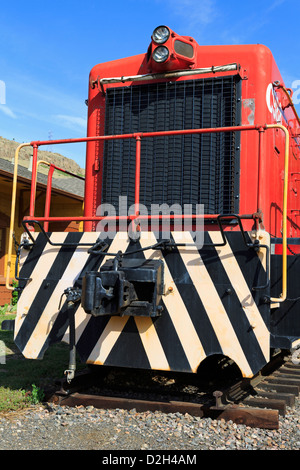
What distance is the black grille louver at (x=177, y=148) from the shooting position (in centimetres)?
449

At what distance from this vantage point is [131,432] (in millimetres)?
3314

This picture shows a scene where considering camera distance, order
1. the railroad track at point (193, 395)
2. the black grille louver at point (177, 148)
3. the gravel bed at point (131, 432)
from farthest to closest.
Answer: the black grille louver at point (177, 148)
the railroad track at point (193, 395)
the gravel bed at point (131, 432)

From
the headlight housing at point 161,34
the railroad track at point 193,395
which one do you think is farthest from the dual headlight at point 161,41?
the railroad track at point 193,395

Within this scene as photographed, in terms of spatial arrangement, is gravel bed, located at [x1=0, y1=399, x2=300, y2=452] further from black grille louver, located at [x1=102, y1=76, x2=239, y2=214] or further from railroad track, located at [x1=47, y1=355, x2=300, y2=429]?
black grille louver, located at [x1=102, y1=76, x2=239, y2=214]

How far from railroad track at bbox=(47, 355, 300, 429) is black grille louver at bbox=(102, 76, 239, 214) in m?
1.68

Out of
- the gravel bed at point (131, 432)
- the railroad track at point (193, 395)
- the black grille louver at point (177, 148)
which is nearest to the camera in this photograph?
the gravel bed at point (131, 432)

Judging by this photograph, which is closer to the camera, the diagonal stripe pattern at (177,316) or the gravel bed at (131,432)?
the gravel bed at (131,432)

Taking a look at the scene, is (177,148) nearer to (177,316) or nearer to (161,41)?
(161,41)

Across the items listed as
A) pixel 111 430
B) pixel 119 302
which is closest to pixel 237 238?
pixel 119 302

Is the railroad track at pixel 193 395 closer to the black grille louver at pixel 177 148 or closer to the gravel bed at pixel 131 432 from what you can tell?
the gravel bed at pixel 131 432

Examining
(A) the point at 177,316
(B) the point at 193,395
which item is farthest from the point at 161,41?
(B) the point at 193,395

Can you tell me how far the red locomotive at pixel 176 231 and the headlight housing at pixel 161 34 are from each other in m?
0.01

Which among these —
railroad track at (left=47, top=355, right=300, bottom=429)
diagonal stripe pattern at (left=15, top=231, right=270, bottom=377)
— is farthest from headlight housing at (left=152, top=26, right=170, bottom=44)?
railroad track at (left=47, top=355, right=300, bottom=429)

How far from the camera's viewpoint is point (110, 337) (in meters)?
3.90
